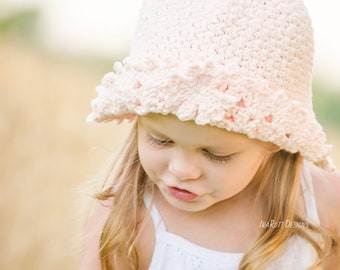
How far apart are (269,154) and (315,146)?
179 millimetres

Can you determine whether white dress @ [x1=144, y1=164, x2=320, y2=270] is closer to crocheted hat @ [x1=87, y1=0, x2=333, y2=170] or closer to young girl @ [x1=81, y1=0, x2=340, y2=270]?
young girl @ [x1=81, y1=0, x2=340, y2=270]

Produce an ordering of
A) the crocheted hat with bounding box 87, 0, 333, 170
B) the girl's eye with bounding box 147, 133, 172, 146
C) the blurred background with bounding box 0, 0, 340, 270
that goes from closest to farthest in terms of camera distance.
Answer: the crocheted hat with bounding box 87, 0, 333, 170
the girl's eye with bounding box 147, 133, 172, 146
the blurred background with bounding box 0, 0, 340, 270

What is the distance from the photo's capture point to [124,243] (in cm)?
205

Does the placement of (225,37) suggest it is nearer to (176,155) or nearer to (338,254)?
(176,155)

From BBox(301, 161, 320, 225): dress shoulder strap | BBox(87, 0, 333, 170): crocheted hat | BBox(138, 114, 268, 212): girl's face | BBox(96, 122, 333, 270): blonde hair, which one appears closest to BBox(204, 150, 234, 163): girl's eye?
BBox(138, 114, 268, 212): girl's face

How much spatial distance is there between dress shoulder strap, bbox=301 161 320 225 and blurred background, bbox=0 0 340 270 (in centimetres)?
66

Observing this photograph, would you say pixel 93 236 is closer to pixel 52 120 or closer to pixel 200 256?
pixel 200 256

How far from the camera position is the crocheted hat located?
64.2 inches

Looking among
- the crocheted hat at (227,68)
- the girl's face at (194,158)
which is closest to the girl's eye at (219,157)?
the girl's face at (194,158)

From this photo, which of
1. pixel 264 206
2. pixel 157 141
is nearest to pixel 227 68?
pixel 157 141

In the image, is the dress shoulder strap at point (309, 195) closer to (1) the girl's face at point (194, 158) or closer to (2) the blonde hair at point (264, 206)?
(2) the blonde hair at point (264, 206)

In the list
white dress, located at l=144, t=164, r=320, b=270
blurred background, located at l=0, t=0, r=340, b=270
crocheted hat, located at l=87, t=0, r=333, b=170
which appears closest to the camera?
crocheted hat, located at l=87, t=0, r=333, b=170

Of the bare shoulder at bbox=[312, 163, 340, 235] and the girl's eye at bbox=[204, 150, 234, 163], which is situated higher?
the bare shoulder at bbox=[312, 163, 340, 235]

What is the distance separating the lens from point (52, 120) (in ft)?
13.0
